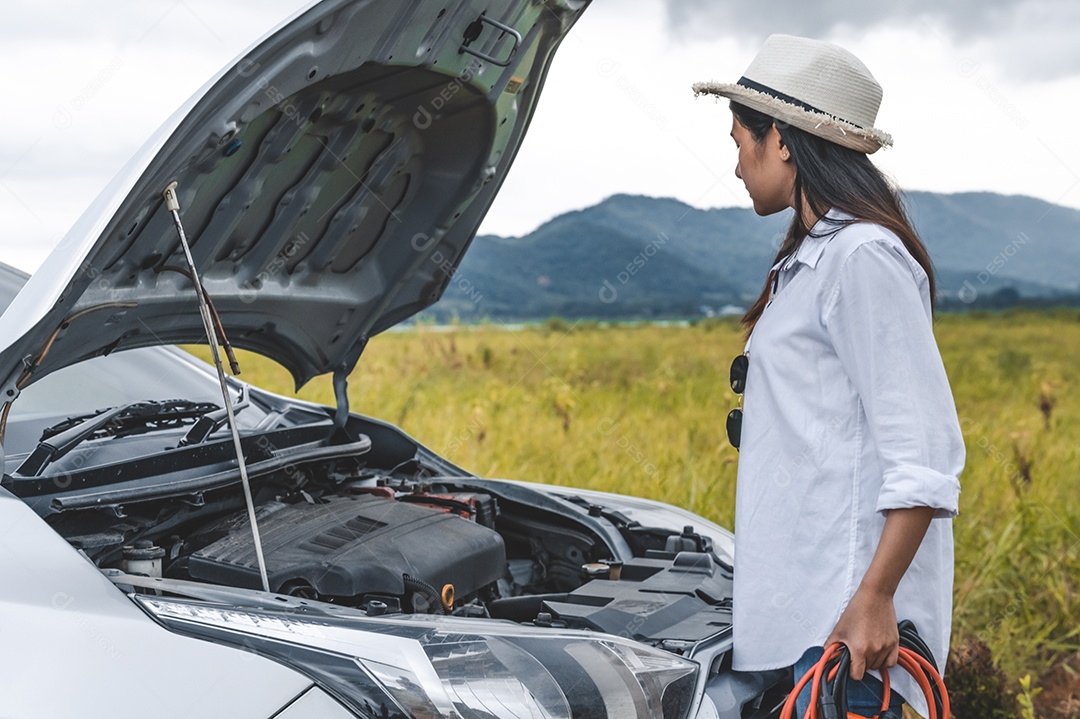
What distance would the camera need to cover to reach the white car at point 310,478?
1.49 m

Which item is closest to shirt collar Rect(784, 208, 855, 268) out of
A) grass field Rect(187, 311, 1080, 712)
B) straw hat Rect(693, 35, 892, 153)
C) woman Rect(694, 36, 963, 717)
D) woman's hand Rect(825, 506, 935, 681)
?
woman Rect(694, 36, 963, 717)

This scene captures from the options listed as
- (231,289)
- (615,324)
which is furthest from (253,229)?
(615,324)

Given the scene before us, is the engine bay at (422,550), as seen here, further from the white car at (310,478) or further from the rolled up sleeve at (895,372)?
the rolled up sleeve at (895,372)

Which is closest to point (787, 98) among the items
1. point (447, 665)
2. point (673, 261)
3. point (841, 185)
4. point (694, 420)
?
point (841, 185)

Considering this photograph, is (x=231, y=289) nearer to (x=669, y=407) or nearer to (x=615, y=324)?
(x=669, y=407)

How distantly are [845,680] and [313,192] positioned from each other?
1592 millimetres

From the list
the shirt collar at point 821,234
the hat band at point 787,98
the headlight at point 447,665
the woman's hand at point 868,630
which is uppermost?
the hat band at point 787,98

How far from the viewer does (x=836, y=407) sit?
5.27 ft

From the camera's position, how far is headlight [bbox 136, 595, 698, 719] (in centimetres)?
146

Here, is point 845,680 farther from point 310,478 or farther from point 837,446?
point 310,478

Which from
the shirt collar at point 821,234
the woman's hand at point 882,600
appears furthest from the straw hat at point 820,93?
the woman's hand at point 882,600

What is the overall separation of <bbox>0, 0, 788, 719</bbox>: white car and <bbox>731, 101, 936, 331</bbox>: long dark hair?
30.1 inches

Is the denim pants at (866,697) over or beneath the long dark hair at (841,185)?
beneath

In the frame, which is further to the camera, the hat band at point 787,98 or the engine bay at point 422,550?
the engine bay at point 422,550
